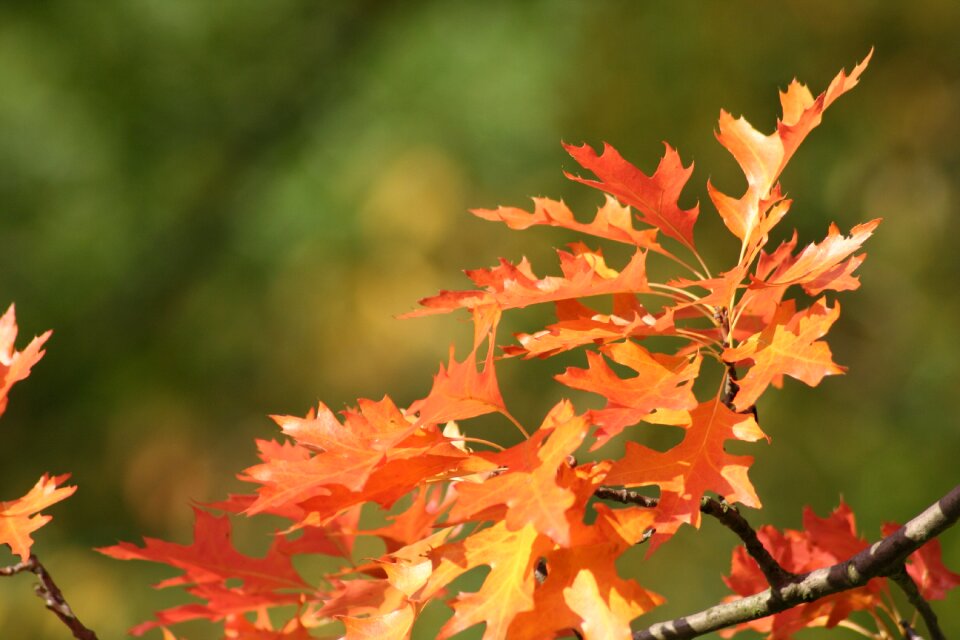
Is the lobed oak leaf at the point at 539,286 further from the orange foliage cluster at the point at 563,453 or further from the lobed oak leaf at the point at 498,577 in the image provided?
the lobed oak leaf at the point at 498,577

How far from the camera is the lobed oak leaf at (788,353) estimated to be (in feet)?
1.96

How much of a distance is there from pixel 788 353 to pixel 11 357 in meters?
0.46

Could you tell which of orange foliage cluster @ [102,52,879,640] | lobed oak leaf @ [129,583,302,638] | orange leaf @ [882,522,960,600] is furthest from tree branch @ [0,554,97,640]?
orange leaf @ [882,522,960,600]

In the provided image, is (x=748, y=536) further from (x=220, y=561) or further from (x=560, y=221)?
(x=220, y=561)

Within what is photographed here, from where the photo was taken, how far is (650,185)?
28.1 inches

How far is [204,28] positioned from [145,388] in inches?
45.1

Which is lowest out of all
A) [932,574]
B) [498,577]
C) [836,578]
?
[932,574]

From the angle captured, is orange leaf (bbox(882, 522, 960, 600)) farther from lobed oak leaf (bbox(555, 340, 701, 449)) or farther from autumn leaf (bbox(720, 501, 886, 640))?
lobed oak leaf (bbox(555, 340, 701, 449))

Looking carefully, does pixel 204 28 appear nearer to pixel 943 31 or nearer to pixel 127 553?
pixel 943 31

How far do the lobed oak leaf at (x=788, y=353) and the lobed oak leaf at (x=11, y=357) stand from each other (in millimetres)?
380

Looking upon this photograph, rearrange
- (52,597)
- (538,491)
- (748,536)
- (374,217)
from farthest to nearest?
(374,217) < (52,597) < (748,536) < (538,491)

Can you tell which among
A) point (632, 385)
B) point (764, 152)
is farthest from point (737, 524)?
point (764, 152)

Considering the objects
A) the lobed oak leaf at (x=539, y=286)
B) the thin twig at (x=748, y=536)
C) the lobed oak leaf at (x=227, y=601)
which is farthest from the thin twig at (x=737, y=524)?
the lobed oak leaf at (x=227, y=601)

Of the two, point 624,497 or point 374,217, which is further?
point 374,217
